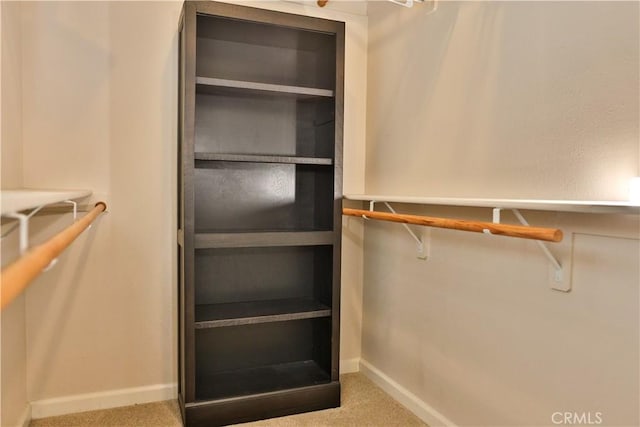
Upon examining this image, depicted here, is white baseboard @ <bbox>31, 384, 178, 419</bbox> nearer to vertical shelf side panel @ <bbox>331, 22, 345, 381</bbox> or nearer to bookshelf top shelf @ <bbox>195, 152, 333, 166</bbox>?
vertical shelf side panel @ <bbox>331, 22, 345, 381</bbox>

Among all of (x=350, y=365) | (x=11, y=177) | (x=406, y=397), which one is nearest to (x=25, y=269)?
(x=11, y=177)

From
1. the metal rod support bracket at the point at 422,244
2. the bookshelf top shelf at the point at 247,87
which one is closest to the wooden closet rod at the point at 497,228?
the metal rod support bracket at the point at 422,244

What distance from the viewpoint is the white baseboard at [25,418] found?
1859mm

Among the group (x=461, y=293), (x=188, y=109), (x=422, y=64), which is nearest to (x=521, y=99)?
(x=422, y=64)

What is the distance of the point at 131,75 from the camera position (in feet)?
6.93

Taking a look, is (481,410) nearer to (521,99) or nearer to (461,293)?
(461,293)

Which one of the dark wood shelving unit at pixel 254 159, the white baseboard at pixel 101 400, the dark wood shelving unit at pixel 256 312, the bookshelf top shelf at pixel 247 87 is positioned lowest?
the white baseboard at pixel 101 400

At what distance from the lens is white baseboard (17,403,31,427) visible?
1859mm

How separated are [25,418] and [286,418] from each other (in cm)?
109

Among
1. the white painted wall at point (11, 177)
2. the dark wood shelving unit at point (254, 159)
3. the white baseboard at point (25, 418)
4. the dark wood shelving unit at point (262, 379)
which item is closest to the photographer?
the white painted wall at point (11, 177)

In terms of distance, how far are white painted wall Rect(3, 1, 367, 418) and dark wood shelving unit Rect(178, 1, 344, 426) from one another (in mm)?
142

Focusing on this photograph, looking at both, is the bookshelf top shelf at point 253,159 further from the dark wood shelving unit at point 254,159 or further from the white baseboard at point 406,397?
the white baseboard at point 406,397

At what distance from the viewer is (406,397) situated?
85.0 inches

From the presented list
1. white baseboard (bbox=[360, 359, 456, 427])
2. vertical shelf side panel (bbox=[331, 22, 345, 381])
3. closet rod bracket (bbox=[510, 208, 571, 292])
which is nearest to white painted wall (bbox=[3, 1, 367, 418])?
vertical shelf side panel (bbox=[331, 22, 345, 381])
